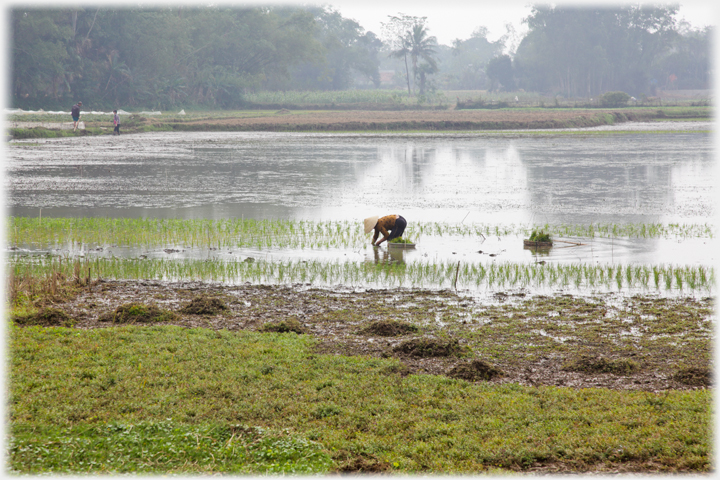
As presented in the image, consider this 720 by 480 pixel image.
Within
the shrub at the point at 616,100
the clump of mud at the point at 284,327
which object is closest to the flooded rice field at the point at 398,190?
the clump of mud at the point at 284,327

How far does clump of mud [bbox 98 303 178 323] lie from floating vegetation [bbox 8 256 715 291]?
205 cm

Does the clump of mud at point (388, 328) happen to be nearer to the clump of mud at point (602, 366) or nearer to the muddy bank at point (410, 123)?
the clump of mud at point (602, 366)

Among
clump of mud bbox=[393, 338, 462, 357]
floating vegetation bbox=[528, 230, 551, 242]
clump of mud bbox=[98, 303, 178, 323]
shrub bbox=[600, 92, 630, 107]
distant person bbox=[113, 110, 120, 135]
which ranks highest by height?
shrub bbox=[600, 92, 630, 107]

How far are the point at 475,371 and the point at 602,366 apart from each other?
1361mm

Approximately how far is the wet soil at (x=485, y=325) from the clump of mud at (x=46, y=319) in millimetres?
244

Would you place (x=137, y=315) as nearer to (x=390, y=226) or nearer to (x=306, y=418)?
(x=306, y=418)

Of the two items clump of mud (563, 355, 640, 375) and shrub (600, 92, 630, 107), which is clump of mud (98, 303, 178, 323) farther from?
shrub (600, 92, 630, 107)

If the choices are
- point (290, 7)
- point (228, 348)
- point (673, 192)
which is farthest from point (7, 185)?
point (290, 7)

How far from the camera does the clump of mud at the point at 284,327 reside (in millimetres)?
7861

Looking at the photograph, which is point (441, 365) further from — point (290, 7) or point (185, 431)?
point (290, 7)

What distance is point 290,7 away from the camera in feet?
336

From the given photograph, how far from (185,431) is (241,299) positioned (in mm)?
4458

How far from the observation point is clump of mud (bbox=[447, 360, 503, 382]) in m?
6.30

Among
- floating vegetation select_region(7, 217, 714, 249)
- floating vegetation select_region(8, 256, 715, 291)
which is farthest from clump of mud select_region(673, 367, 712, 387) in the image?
floating vegetation select_region(7, 217, 714, 249)
